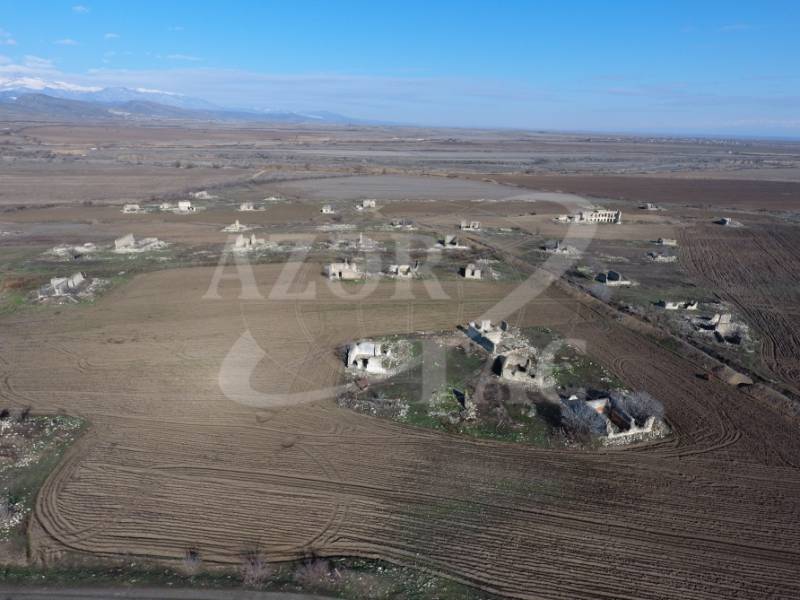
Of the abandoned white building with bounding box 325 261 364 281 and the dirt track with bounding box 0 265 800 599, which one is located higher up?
the abandoned white building with bounding box 325 261 364 281

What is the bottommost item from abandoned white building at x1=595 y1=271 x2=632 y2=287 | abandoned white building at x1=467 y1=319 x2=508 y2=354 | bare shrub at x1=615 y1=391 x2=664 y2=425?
bare shrub at x1=615 y1=391 x2=664 y2=425

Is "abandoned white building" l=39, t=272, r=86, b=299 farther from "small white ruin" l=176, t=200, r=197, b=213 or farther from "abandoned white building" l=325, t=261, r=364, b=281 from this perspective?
"small white ruin" l=176, t=200, r=197, b=213

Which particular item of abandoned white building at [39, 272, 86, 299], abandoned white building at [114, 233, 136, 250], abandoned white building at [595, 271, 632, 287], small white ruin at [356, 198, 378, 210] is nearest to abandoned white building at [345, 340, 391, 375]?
abandoned white building at [595, 271, 632, 287]

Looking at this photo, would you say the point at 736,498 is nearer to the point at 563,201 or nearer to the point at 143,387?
the point at 143,387

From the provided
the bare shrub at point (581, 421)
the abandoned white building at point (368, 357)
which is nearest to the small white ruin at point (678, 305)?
the bare shrub at point (581, 421)

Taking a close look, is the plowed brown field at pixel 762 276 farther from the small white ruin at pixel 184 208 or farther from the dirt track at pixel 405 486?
the small white ruin at pixel 184 208

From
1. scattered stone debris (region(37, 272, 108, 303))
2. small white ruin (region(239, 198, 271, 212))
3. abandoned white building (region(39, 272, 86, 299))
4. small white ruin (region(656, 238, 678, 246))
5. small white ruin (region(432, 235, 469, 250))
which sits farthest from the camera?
small white ruin (region(239, 198, 271, 212))

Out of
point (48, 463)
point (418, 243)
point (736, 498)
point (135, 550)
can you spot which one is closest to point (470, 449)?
point (736, 498)
